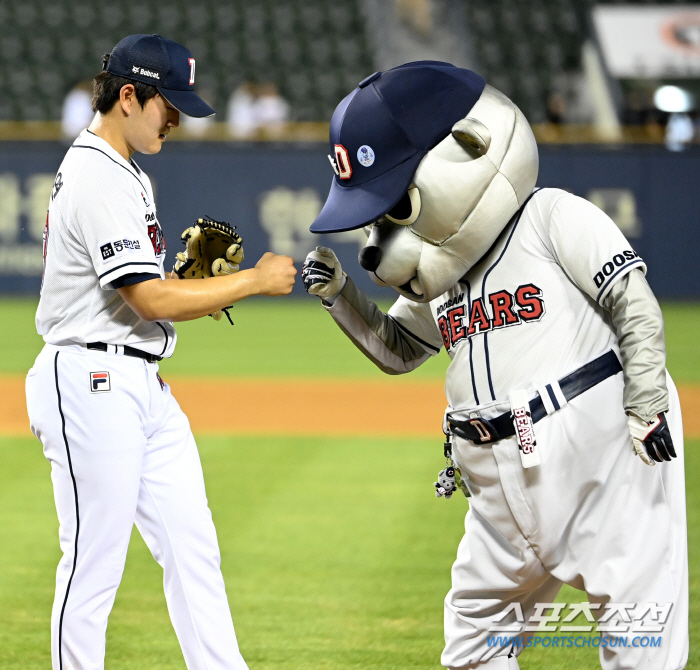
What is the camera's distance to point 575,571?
2.82m

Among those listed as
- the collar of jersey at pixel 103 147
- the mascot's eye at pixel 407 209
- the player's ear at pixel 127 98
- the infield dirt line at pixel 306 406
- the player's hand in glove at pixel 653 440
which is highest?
the player's ear at pixel 127 98

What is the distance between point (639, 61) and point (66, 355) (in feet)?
58.6

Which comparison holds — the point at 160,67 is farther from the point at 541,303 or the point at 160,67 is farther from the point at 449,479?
the point at 449,479

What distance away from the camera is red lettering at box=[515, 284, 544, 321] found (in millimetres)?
2807

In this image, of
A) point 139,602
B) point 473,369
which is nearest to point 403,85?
point 473,369

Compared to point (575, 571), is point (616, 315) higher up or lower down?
higher up

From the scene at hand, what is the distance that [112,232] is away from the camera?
290 centimetres

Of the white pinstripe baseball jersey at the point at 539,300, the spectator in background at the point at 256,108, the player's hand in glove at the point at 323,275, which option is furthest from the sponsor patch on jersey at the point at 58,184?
the spectator in background at the point at 256,108

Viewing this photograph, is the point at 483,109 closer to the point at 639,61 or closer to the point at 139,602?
the point at 139,602

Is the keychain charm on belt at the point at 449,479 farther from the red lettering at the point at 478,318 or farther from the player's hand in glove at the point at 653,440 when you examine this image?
the player's hand in glove at the point at 653,440

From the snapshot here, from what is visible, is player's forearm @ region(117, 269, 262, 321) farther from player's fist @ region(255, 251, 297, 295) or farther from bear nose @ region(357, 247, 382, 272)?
bear nose @ region(357, 247, 382, 272)

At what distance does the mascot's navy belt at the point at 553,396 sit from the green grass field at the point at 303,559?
4.19 feet

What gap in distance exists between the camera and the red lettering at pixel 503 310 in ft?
9.30

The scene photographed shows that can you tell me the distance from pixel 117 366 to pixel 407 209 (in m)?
0.96
